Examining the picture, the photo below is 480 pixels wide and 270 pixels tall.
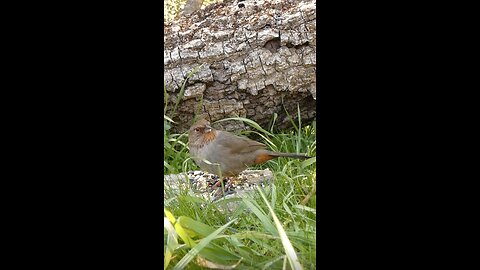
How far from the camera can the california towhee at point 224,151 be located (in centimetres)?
184

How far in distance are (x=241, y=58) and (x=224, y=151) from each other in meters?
0.37

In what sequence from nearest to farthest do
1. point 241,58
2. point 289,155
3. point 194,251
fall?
point 194,251, point 289,155, point 241,58

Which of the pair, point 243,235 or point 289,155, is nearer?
point 243,235

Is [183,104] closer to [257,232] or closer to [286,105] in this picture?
[286,105]

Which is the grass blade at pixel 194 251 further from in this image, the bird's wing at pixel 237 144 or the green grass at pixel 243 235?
the bird's wing at pixel 237 144

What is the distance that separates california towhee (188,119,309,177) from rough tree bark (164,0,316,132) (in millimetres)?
215

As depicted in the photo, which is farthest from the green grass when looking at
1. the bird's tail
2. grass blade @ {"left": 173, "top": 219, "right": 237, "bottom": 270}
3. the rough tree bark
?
the rough tree bark

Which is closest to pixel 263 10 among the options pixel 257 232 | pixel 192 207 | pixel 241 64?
pixel 241 64

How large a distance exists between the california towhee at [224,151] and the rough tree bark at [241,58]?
0.70 feet

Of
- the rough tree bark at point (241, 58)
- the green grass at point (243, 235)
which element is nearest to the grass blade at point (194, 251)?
the green grass at point (243, 235)

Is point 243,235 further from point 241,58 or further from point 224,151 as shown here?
point 241,58

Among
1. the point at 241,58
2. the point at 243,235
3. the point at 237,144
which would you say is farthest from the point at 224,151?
the point at 243,235

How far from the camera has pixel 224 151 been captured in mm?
1864
